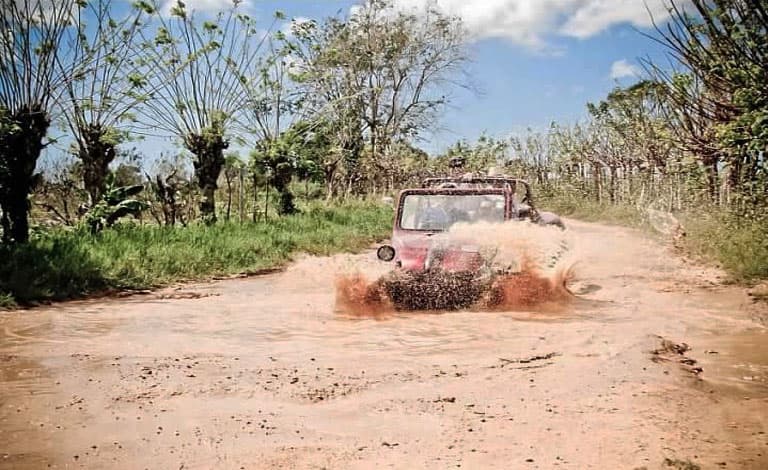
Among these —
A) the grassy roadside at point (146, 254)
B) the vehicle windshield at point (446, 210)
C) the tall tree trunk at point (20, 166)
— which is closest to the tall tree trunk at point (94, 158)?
the grassy roadside at point (146, 254)

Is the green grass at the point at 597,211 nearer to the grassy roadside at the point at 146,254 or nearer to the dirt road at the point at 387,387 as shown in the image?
the grassy roadside at the point at 146,254

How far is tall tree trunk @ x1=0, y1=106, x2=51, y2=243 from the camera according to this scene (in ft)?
37.6

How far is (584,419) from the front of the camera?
14.7 ft

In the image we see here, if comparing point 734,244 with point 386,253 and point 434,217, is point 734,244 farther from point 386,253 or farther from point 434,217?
point 386,253

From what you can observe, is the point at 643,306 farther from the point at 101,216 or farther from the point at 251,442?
the point at 101,216

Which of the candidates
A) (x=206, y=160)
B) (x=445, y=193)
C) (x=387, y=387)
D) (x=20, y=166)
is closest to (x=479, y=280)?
(x=445, y=193)

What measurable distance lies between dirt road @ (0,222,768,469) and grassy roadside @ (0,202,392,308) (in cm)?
96

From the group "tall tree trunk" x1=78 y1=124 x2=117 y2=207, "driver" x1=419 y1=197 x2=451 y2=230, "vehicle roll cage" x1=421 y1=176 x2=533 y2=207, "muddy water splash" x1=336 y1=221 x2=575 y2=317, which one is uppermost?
"tall tree trunk" x1=78 y1=124 x2=117 y2=207

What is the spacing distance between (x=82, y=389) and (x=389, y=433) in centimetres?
254

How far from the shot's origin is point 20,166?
11578mm

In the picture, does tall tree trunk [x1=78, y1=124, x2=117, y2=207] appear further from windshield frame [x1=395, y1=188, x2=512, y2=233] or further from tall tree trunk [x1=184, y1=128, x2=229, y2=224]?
windshield frame [x1=395, y1=188, x2=512, y2=233]

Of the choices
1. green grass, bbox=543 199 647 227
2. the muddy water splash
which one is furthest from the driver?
green grass, bbox=543 199 647 227

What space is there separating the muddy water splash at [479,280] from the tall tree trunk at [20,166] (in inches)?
245

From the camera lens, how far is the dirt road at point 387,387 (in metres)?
4.01
